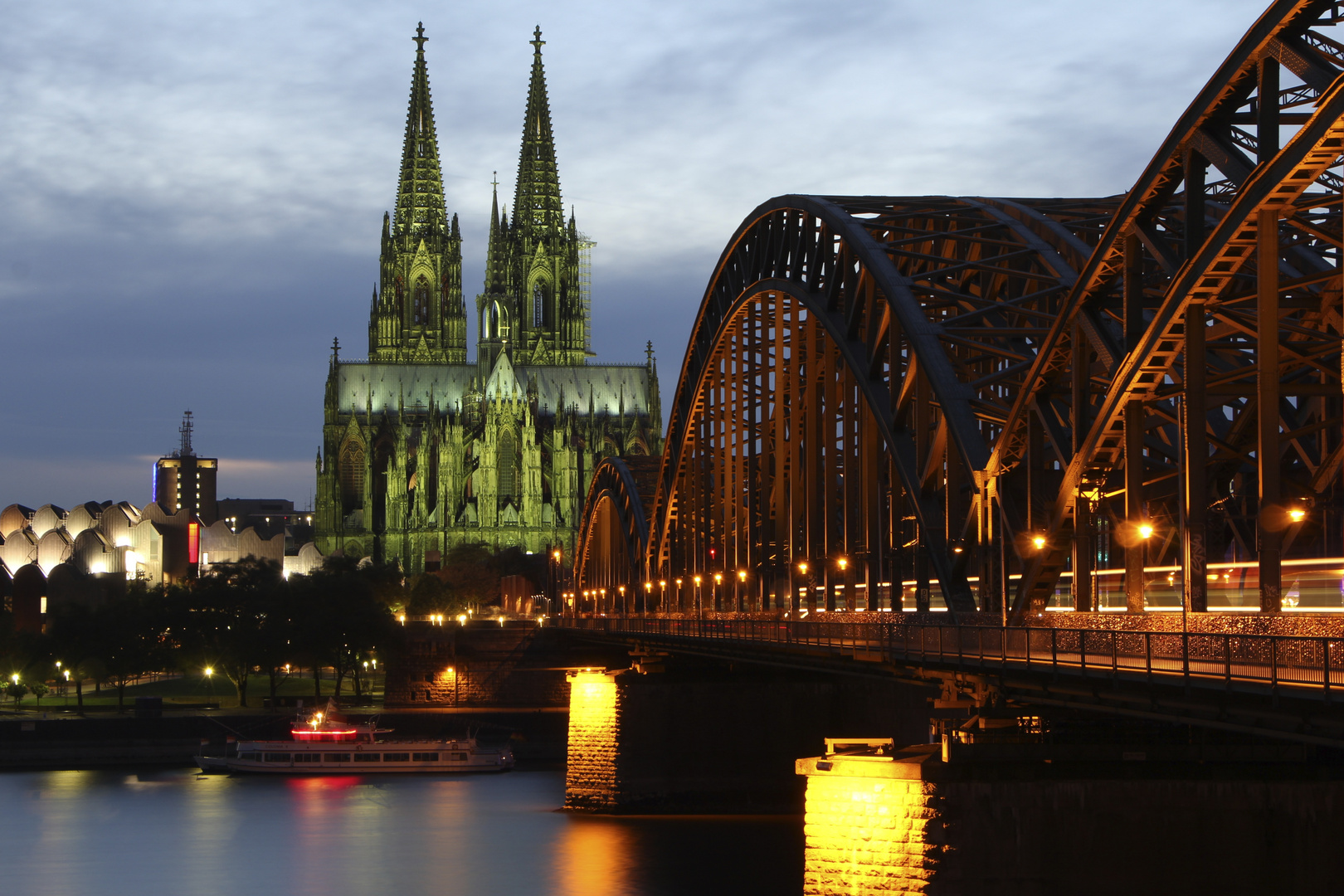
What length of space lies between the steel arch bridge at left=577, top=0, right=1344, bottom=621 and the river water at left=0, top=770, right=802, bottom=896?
8.11 m

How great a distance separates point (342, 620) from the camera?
113188 millimetres

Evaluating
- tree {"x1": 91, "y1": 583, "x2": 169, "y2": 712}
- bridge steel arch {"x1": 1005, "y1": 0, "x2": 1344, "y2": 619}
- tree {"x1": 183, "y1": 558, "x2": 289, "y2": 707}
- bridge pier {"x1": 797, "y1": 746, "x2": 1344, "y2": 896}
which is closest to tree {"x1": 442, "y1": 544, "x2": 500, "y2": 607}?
tree {"x1": 183, "y1": 558, "x2": 289, "y2": 707}

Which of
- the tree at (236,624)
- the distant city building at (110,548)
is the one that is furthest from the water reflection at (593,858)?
the distant city building at (110,548)

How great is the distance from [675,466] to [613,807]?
1789 cm

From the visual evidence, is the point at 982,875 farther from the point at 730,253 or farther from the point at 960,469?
the point at 730,253

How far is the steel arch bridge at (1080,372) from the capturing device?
85.3 feet

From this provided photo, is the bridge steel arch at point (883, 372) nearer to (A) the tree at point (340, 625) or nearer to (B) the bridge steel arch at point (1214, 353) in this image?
(B) the bridge steel arch at point (1214, 353)

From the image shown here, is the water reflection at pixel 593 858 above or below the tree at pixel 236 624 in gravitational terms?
below

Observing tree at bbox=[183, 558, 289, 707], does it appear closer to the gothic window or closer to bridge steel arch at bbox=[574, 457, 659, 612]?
bridge steel arch at bbox=[574, 457, 659, 612]

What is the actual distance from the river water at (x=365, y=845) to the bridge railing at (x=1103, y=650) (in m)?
13.7

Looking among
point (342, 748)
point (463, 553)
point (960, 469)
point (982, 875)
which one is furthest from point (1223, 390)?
point (463, 553)

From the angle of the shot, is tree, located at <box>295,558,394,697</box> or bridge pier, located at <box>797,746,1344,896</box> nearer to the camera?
bridge pier, located at <box>797,746,1344,896</box>

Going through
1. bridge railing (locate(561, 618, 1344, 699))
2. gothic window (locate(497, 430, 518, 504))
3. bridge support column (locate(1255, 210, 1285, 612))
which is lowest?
bridge railing (locate(561, 618, 1344, 699))

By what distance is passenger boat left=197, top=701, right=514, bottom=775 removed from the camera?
89.9 metres
